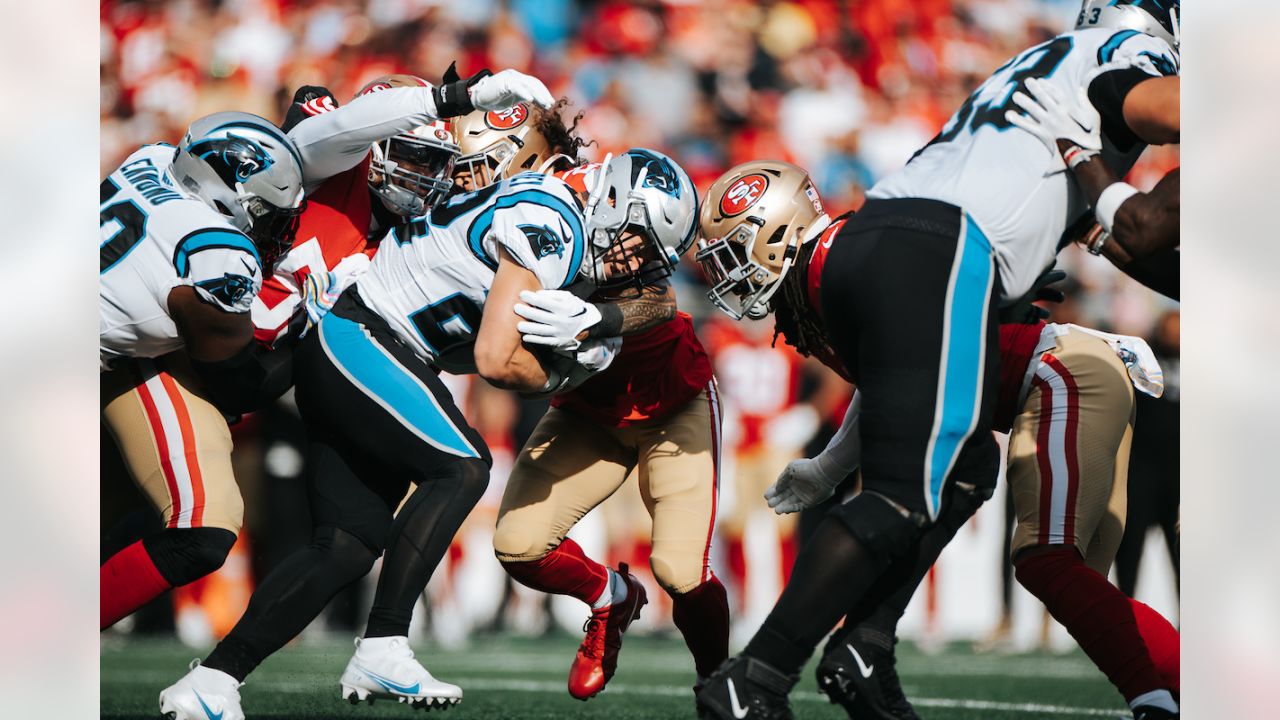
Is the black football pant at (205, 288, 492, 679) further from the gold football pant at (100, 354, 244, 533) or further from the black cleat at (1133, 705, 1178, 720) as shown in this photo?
the black cleat at (1133, 705, 1178, 720)

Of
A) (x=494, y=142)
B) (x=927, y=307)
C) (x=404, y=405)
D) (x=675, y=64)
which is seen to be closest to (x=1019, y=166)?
(x=927, y=307)

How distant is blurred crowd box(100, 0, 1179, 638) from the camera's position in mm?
5719

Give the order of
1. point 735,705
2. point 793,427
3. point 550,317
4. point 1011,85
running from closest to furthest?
point 735,705 < point 1011,85 < point 550,317 < point 793,427

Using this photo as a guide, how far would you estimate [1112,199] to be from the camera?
2145 millimetres

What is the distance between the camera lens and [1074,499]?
8.59 feet

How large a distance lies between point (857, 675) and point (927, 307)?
0.72m

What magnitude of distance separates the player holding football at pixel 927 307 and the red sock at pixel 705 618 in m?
0.70

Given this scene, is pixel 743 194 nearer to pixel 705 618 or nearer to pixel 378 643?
pixel 705 618

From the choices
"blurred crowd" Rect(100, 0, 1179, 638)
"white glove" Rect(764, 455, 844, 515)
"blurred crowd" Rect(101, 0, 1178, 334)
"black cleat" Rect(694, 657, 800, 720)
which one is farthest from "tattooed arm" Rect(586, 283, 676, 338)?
"blurred crowd" Rect(101, 0, 1178, 334)

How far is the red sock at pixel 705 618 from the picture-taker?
3.02 metres

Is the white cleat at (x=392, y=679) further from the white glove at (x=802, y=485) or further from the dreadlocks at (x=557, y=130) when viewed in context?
the dreadlocks at (x=557, y=130)

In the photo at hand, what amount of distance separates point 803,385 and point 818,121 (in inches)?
51.5

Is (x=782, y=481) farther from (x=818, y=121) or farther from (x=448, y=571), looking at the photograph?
(x=818, y=121)
